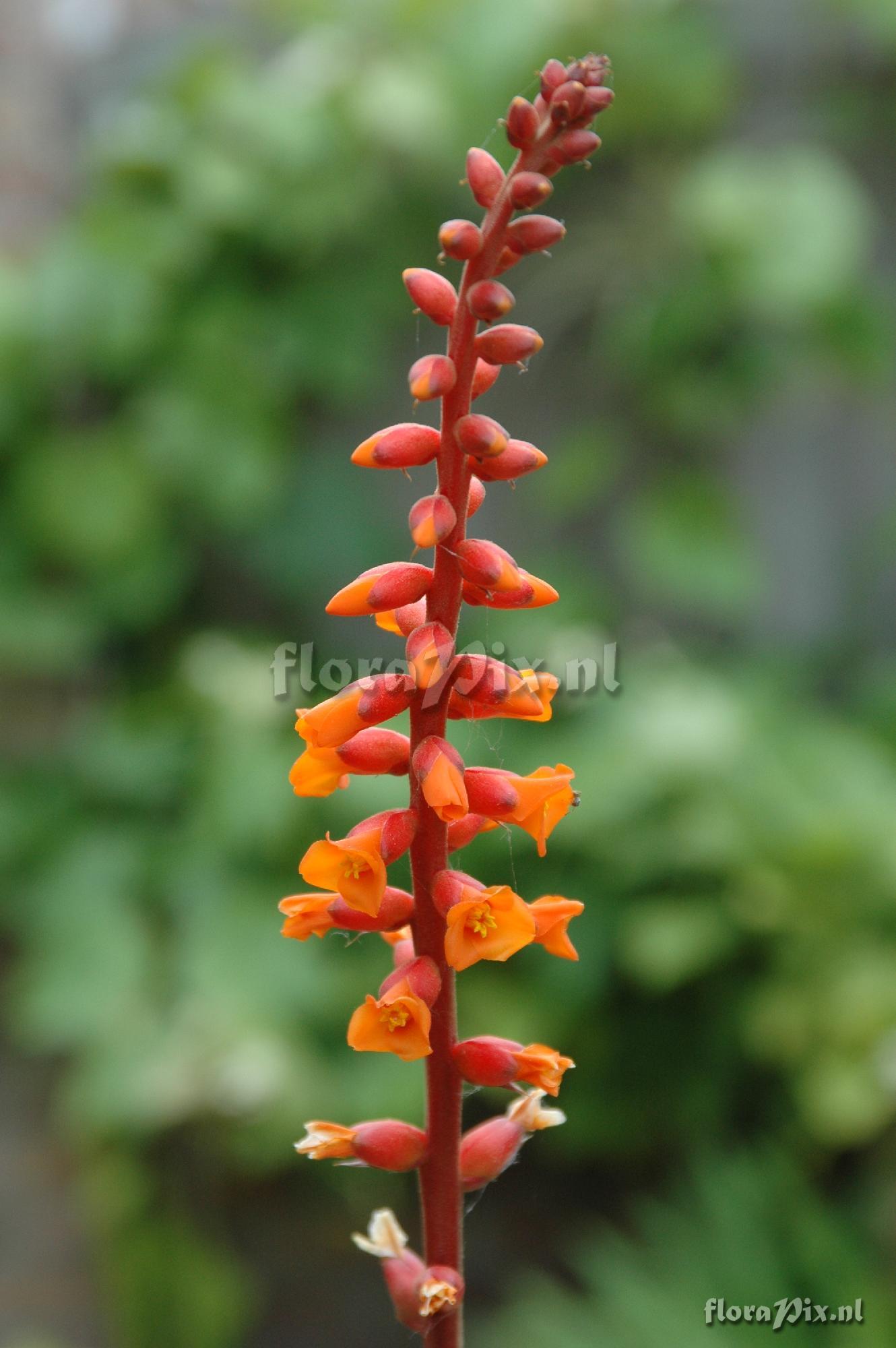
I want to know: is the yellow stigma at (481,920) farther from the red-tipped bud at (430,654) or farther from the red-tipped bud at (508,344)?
the red-tipped bud at (508,344)

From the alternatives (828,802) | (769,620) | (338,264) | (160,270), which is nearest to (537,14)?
(338,264)

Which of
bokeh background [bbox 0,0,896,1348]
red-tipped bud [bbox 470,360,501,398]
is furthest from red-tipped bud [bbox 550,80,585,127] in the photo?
bokeh background [bbox 0,0,896,1348]

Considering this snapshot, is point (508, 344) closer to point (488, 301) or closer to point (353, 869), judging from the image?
point (488, 301)

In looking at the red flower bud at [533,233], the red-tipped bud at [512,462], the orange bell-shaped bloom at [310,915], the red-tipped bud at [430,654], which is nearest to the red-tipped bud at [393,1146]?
the orange bell-shaped bloom at [310,915]

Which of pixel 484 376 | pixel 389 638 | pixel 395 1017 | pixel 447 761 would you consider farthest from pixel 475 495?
pixel 389 638

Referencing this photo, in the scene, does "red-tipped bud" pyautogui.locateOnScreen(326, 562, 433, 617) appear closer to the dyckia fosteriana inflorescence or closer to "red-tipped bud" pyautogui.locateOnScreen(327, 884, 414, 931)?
the dyckia fosteriana inflorescence

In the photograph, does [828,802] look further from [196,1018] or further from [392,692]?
[392,692]
